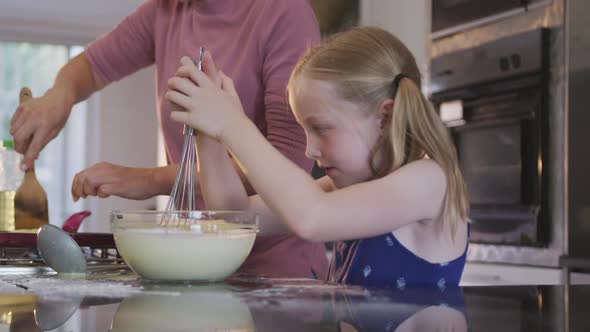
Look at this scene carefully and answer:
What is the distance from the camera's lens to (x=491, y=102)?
2.69 meters

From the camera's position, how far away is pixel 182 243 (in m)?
0.83

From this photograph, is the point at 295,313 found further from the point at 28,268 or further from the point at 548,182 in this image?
the point at 548,182

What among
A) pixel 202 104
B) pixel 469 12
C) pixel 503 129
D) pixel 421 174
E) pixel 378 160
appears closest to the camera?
pixel 202 104

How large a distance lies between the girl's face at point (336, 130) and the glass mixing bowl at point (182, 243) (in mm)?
284

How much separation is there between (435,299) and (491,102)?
2104 millimetres

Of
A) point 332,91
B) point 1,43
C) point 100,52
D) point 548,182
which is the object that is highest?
point 1,43

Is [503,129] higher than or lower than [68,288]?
higher

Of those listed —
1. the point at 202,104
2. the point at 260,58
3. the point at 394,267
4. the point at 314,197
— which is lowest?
the point at 394,267

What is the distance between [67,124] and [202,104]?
17.8ft

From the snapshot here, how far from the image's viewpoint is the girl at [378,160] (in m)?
1.03

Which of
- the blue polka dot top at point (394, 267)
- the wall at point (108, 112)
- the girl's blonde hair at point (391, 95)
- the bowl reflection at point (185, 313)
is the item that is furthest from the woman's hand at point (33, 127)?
the wall at point (108, 112)

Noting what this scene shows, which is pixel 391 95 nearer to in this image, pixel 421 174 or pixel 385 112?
pixel 385 112

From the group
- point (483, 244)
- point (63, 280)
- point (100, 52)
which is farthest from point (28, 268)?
point (483, 244)

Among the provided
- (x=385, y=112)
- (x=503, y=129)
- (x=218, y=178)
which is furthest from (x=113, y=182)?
(x=503, y=129)
